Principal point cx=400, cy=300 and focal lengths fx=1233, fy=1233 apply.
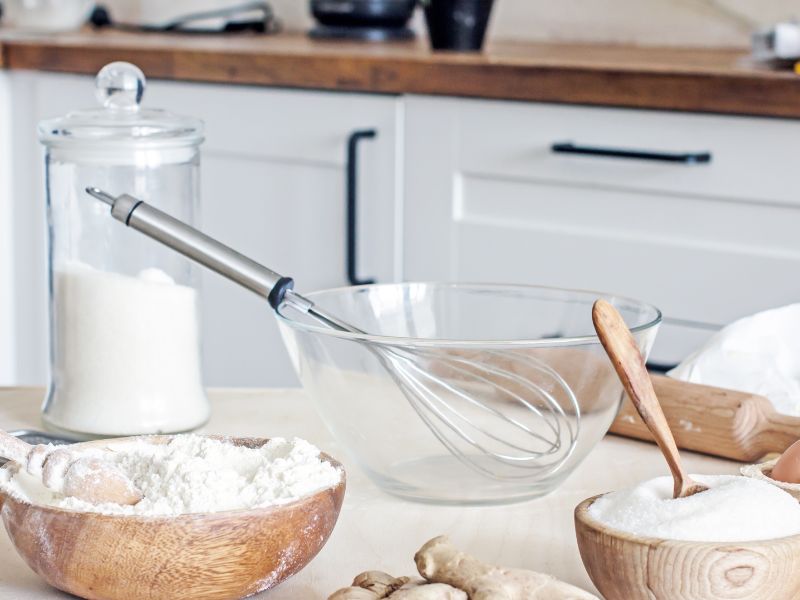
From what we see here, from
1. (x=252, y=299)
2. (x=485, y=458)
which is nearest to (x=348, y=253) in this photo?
(x=252, y=299)

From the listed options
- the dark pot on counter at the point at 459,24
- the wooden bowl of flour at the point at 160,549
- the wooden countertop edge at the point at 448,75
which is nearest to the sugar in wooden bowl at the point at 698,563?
the wooden bowl of flour at the point at 160,549

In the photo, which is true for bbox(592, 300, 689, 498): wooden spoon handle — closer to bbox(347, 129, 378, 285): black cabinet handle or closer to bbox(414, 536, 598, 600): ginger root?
bbox(414, 536, 598, 600): ginger root

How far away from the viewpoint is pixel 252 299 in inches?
71.9

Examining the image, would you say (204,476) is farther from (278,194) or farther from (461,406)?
(278,194)

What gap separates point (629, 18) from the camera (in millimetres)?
2074

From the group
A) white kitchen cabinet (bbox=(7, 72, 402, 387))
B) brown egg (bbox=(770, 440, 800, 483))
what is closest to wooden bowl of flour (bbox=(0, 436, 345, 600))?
brown egg (bbox=(770, 440, 800, 483))

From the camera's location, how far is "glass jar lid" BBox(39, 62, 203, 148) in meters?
0.79

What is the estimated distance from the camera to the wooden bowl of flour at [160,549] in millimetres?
495

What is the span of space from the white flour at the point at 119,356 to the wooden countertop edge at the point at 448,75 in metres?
0.77

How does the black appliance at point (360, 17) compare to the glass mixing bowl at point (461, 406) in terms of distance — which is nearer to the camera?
the glass mixing bowl at point (461, 406)

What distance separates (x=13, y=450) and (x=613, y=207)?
3.48 feet

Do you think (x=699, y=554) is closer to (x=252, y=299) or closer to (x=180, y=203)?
(x=180, y=203)

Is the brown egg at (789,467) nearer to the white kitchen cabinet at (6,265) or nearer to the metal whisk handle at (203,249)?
the metal whisk handle at (203,249)

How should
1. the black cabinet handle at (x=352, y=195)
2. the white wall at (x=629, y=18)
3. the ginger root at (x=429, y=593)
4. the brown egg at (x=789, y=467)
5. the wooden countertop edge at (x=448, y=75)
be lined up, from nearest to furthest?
the ginger root at (x=429, y=593), the brown egg at (x=789, y=467), the wooden countertop edge at (x=448, y=75), the black cabinet handle at (x=352, y=195), the white wall at (x=629, y=18)
